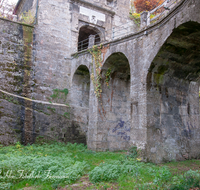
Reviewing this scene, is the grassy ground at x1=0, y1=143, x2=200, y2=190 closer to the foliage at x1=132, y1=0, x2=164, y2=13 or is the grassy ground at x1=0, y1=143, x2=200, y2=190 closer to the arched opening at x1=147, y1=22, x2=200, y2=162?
the arched opening at x1=147, y1=22, x2=200, y2=162

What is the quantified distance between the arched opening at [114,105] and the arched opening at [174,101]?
2742 mm

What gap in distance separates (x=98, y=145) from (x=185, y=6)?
702cm

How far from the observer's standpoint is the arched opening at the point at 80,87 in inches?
520

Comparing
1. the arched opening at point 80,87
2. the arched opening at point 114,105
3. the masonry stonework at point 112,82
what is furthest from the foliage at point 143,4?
the arched opening at point 114,105

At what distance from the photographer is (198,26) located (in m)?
5.85

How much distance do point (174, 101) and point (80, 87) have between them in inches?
276

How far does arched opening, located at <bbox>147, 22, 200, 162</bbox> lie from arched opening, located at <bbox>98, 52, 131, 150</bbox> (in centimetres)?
274

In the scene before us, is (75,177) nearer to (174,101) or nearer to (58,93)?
(174,101)

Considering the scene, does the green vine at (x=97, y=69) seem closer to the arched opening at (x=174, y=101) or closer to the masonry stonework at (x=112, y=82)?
the masonry stonework at (x=112, y=82)

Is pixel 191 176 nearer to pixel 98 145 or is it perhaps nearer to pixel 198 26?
pixel 198 26

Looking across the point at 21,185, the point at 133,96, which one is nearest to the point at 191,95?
the point at 133,96

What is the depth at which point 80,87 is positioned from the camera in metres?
13.5

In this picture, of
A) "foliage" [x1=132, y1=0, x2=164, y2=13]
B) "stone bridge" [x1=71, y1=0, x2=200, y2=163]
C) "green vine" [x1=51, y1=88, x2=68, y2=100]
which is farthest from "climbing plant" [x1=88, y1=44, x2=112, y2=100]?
"foliage" [x1=132, y1=0, x2=164, y2=13]

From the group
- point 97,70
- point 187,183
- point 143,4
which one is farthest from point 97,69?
point 143,4
